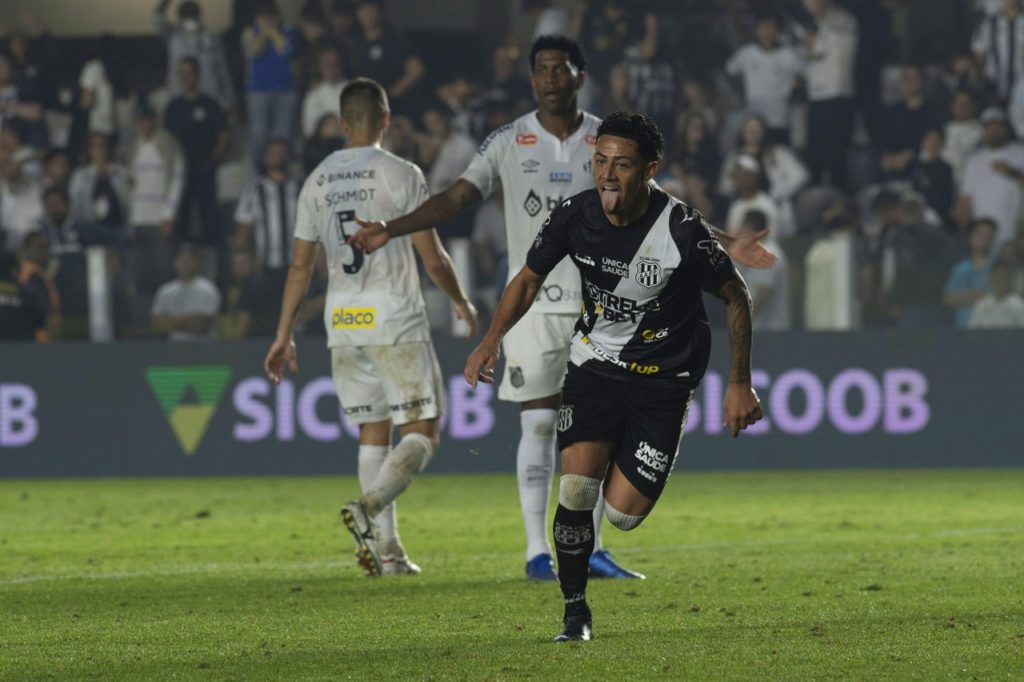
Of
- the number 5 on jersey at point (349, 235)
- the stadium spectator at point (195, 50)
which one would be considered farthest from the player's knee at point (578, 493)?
the stadium spectator at point (195, 50)

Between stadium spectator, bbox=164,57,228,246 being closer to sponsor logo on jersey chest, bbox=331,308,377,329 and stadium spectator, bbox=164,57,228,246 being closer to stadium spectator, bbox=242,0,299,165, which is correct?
stadium spectator, bbox=242,0,299,165

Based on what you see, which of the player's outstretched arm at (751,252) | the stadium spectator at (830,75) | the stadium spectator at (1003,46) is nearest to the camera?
the player's outstretched arm at (751,252)

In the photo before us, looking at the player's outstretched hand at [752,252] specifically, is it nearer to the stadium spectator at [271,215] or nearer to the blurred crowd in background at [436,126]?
the blurred crowd in background at [436,126]

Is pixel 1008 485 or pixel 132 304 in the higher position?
pixel 132 304

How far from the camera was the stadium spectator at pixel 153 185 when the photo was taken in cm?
1541

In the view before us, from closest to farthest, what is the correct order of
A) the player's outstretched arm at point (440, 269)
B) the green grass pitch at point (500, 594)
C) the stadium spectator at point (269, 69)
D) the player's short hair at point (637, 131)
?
the green grass pitch at point (500, 594) < the player's short hair at point (637, 131) < the player's outstretched arm at point (440, 269) < the stadium spectator at point (269, 69)

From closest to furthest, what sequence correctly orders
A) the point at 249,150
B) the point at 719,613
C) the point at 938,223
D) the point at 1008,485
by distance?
1. the point at 719,613
2. the point at 1008,485
3. the point at 938,223
4. the point at 249,150

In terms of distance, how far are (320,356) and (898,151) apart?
5677 mm

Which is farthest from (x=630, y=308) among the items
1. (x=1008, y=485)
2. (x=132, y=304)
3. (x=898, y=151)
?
(x=898, y=151)

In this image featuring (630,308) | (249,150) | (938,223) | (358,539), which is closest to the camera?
(630,308)

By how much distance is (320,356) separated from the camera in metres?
14.3

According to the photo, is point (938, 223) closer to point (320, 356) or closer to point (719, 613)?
point (320, 356)

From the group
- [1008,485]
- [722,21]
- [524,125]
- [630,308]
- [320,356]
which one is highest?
[722,21]

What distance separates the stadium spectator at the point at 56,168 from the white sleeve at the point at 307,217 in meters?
8.58
